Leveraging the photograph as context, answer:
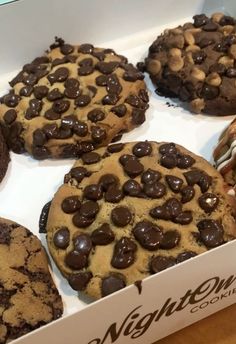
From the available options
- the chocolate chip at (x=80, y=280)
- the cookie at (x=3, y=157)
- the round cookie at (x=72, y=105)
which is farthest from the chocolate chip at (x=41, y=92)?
the chocolate chip at (x=80, y=280)

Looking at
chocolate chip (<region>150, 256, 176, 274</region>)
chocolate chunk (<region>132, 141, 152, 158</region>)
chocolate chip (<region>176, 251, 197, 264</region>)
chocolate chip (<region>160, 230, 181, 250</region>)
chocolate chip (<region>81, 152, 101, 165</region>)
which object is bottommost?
chocolate chip (<region>176, 251, 197, 264</region>)

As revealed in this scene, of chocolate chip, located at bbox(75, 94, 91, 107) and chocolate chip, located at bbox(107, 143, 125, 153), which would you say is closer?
chocolate chip, located at bbox(107, 143, 125, 153)

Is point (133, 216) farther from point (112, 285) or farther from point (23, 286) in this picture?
point (23, 286)

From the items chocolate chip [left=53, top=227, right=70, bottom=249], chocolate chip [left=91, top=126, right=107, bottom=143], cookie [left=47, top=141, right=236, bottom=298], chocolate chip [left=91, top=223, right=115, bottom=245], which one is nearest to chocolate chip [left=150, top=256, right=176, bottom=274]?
cookie [left=47, top=141, right=236, bottom=298]

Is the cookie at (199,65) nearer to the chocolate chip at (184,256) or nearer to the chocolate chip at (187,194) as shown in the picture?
the chocolate chip at (187,194)

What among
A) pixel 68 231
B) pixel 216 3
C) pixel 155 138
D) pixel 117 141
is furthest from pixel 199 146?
pixel 216 3

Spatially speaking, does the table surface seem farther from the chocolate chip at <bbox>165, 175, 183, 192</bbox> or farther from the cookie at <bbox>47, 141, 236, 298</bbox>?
the chocolate chip at <bbox>165, 175, 183, 192</bbox>

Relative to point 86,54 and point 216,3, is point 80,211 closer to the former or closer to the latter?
point 86,54
